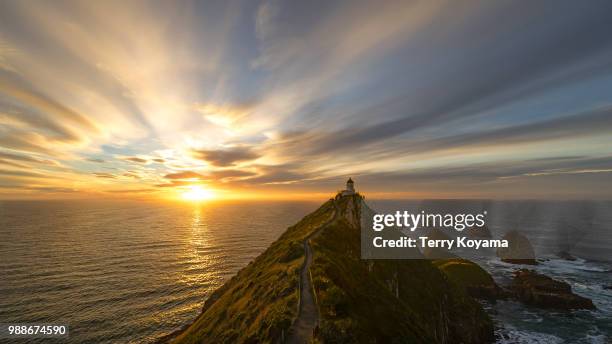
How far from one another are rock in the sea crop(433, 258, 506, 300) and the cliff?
70.5 ft

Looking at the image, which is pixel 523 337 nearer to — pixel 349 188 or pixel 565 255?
pixel 349 188

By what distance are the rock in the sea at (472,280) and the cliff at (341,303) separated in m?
21.5

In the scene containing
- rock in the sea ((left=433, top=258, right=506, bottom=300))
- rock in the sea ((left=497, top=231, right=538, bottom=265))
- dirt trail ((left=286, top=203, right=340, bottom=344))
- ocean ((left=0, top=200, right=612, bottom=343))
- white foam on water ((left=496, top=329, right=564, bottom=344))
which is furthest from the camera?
rock in the sea ((left=497, top=231, right=538, bottom=265))

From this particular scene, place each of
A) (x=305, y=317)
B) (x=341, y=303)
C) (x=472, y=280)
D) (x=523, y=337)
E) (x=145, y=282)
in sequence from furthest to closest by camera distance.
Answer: (x=472, y=280)
(x=145, y=282)
(x=523, y=337)
(x=341, y=303)
(x=305, y=317)

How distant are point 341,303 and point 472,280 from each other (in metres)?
78.4

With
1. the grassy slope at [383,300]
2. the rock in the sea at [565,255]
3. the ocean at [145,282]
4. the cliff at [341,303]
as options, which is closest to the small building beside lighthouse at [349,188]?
the grassy slope at [383,300]

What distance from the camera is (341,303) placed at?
101ft

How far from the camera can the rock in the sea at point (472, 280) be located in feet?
271

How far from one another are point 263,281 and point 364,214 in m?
51.3

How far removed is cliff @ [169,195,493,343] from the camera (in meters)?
29.0

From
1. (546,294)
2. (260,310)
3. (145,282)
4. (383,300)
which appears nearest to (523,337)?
(546,294)

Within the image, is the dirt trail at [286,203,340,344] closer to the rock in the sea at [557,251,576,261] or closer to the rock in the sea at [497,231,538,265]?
the rock in the sea at [497,231,538,265]

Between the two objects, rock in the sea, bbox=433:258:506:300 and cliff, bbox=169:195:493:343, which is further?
rock in the sea, bbox=433:258:506:300

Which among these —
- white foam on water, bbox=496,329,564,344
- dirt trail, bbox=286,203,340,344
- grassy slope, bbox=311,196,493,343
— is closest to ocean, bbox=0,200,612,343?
white foam on water, bbox=496,329,564,344
